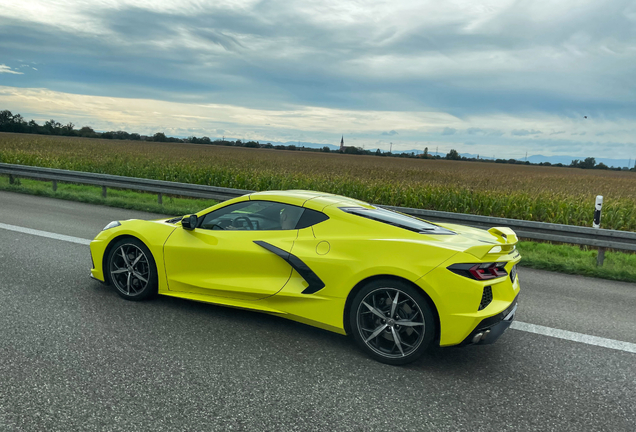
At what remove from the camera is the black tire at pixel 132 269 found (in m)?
4.96

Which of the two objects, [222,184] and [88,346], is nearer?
[88,346]

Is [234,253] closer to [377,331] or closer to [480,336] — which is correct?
[377,331]

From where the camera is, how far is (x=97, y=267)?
17.3 ft

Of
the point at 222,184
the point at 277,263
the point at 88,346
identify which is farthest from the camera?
the point at 222,184

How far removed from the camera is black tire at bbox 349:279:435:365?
3.75 metres

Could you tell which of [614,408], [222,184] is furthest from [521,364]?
[222,184]

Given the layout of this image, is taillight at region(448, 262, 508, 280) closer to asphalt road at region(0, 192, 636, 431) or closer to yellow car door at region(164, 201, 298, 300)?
asphalt road at region(0, 192, 636, 431)

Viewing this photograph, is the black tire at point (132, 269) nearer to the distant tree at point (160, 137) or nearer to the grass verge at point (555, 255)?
the grass verge at point (555, 255)

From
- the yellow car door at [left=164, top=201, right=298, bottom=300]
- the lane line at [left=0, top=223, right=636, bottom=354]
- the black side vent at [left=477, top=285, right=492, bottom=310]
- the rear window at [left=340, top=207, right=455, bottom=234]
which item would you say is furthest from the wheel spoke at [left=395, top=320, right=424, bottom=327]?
the lane line at [left=0, top=223, right=636, bottom=354]

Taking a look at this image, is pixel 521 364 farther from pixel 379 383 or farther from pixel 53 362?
pixel 53 362

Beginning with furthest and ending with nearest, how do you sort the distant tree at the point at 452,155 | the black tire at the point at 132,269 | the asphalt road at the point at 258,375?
the distant tree at the point at 452,155 → the black tire at the point at 132,269 → the asphalt road at the point at 258,375

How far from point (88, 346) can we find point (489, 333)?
122 inches

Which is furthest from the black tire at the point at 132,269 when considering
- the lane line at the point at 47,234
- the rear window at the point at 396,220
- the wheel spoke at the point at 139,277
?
the lane line at the point at 47,234

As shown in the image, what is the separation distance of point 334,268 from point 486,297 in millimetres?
1176
